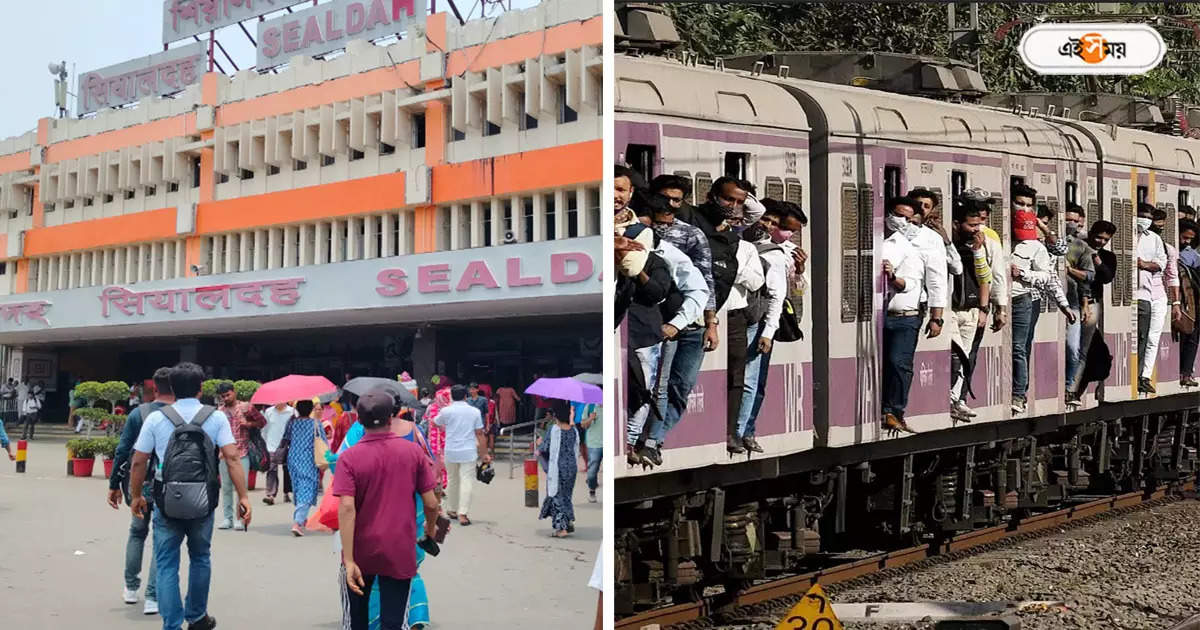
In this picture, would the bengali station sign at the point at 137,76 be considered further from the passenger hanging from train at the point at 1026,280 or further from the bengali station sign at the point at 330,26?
the passenger hanging from train at the point at 1026,280

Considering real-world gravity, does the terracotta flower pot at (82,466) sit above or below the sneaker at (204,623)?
above

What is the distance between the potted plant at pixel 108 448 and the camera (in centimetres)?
366

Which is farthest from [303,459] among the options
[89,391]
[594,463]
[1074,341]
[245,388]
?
[1074,341]

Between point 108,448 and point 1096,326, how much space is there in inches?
106

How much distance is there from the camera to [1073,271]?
3.55m

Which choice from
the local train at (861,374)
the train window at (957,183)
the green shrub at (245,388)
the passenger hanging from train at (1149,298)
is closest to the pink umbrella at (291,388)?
the green shrub at (245,388)

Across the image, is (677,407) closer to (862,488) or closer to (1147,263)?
(862,488)

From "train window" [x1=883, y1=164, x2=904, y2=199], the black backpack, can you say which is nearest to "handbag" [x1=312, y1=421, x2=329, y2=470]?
the black backpack

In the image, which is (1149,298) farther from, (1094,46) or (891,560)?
(891,560)

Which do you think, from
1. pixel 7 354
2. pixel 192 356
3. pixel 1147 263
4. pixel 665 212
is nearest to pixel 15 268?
pixel 7 354

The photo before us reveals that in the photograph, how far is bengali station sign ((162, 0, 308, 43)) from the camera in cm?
377

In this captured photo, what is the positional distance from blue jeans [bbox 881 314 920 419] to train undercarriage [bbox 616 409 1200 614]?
8.5 inches

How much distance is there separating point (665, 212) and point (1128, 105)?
140 cm

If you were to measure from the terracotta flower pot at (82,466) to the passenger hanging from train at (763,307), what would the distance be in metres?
1.86
